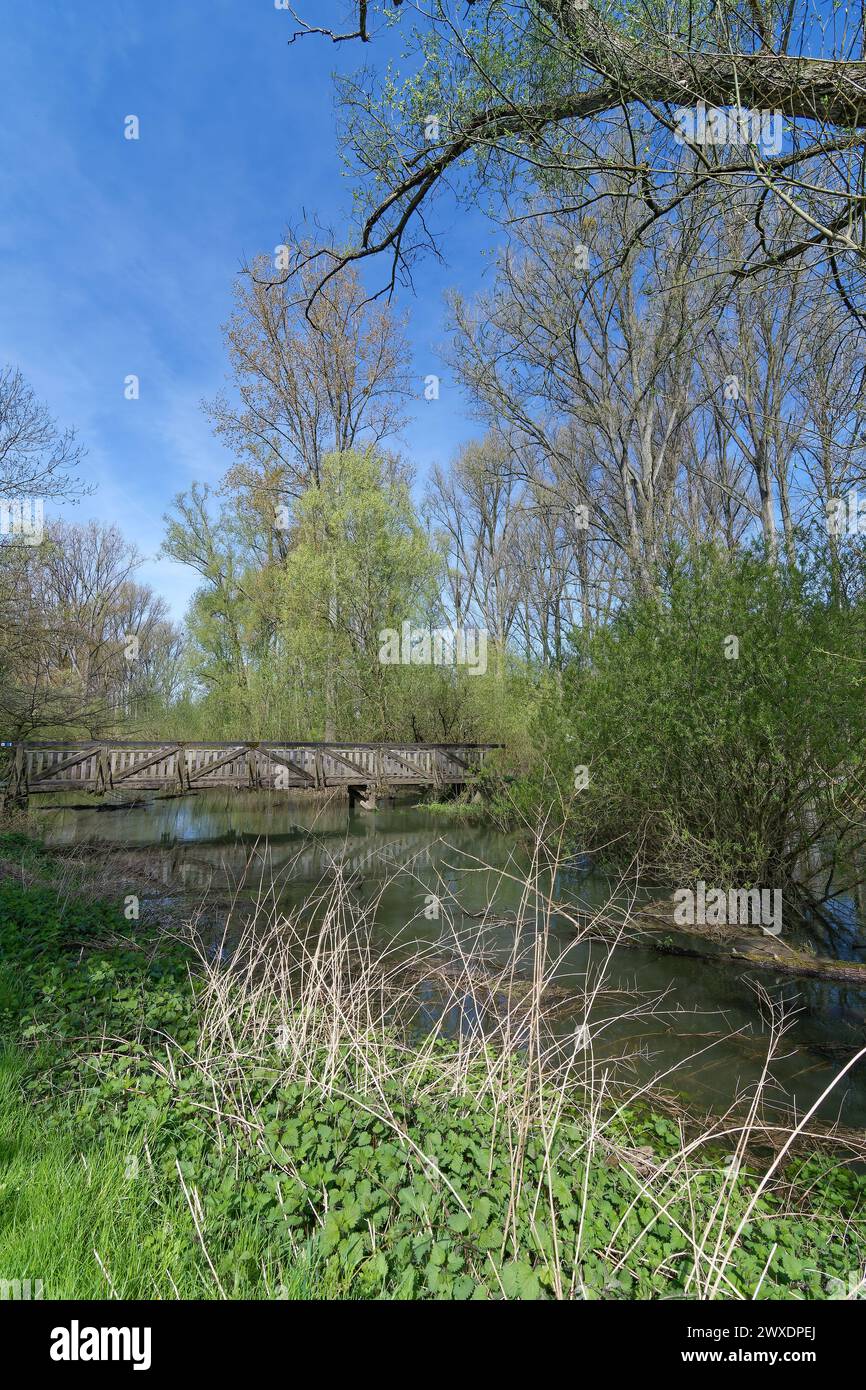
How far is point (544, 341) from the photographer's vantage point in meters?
14.5

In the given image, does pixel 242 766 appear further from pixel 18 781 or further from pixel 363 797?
pixel 18 781

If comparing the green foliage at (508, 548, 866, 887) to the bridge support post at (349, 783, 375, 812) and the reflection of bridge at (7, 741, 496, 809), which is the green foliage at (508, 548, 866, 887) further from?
the bridge support post at (349, 783, 375, 812)

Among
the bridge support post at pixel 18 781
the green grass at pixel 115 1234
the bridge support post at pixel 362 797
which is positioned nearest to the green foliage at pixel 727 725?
the green grass at pixel 115 1234

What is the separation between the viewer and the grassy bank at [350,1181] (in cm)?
214

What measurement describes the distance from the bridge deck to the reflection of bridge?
0.02m

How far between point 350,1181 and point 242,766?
15500 millimetres

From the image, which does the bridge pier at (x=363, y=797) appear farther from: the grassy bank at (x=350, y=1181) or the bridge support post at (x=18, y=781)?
the grassy bank at (x=350, y=1181)

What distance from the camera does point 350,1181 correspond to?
2.70 m

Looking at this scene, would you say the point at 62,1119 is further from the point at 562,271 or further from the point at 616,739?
the point at 562,271

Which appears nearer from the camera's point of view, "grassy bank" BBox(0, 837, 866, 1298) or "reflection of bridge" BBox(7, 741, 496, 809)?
"grassy bank" BBox(0, 837, 866, 1298)

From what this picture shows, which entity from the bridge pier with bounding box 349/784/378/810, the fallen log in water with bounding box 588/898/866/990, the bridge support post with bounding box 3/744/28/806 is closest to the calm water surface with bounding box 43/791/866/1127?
the fallen log in water with bounding box 588/898/866/990

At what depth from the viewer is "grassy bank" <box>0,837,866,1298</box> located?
2.14 metres

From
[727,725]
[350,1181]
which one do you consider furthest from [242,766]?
[350,1181]
